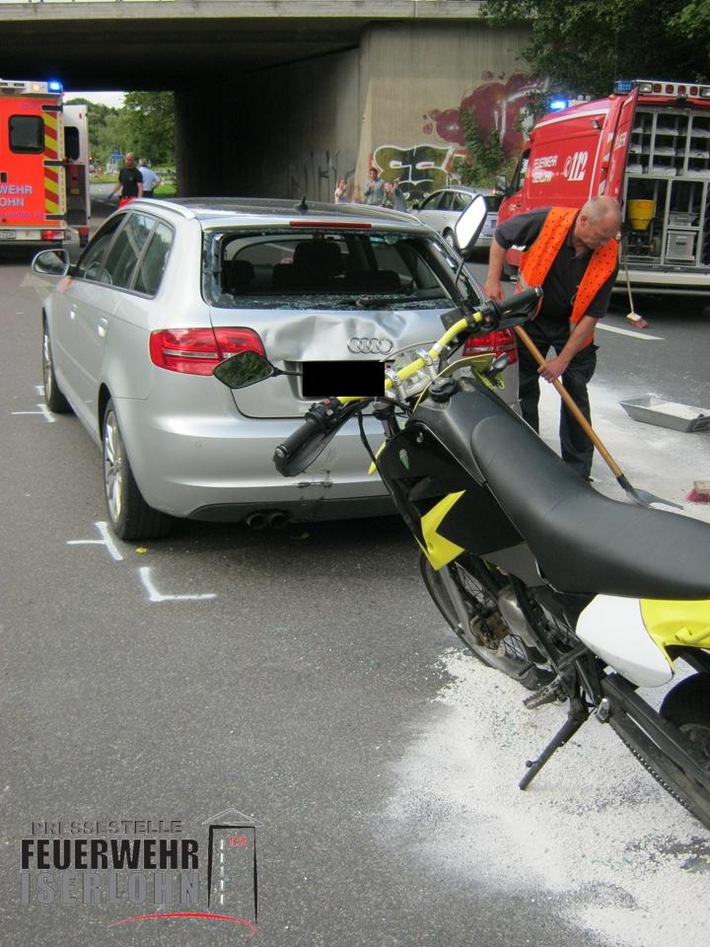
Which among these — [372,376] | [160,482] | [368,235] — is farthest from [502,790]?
[368,235]

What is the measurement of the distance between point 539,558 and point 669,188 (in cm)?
1301

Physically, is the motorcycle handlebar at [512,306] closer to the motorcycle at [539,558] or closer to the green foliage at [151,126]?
the motorcycle at [539,558]

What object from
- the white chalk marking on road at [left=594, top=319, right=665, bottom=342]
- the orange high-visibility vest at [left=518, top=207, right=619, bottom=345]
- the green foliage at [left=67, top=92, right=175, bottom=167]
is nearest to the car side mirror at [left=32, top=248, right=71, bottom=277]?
the orange high-visibility vest at [left=518, top=207, right=619, bottom=345]

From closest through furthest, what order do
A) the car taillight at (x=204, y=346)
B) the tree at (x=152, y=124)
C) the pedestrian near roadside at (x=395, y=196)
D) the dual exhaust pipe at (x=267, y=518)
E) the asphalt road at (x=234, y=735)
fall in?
the asphalt road at (x=234, y=735) → the car taillight at (x=204, y=346) → the dual exhaust pipe at (x=267, y=518) → the pedestrian near roadside at (x=395, y=196) → the tree at (x=152, y=124)

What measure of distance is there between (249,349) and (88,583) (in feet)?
4.30

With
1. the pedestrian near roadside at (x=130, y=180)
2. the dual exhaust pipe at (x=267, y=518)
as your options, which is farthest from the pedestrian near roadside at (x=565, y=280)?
the pedestrian near roadside at (x=130, y=180)

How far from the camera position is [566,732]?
3039 millimetres

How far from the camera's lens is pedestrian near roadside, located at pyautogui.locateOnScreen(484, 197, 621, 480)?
5703 millimetres

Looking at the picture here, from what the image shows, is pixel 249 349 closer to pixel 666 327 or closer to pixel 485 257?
pixel 666 327

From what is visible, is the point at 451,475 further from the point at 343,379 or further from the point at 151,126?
the point at 151,126

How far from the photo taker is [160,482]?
4758mm

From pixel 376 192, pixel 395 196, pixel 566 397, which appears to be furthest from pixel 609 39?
pixel 566 397

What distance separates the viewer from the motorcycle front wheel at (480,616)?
3303mm

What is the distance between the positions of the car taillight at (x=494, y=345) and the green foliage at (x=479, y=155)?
24288 mm
